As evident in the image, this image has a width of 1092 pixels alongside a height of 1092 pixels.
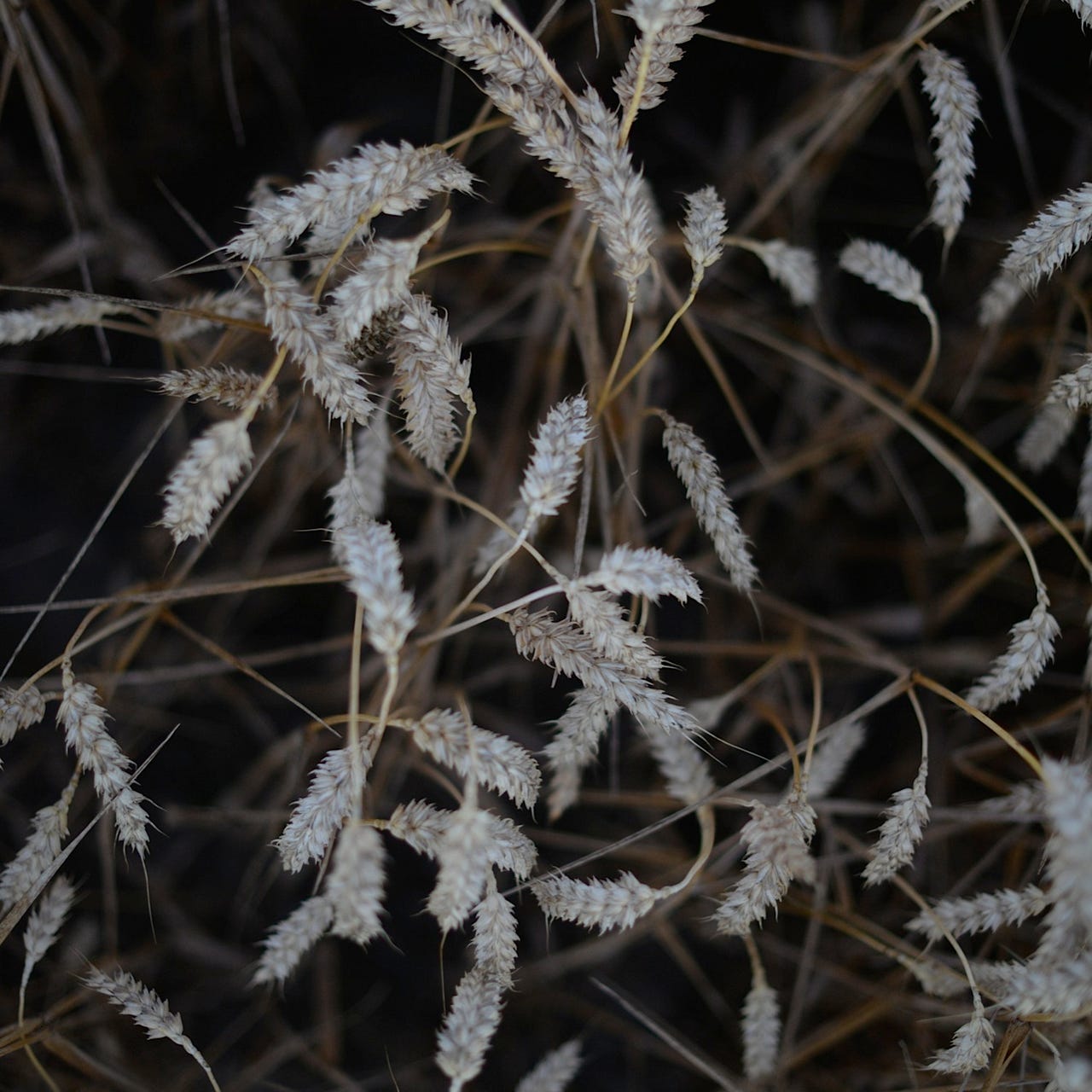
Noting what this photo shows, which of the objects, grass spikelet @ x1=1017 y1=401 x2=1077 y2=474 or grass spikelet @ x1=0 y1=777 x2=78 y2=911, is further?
grass spikelet @ x1=1017 y1=401 x2=1077 y2=474

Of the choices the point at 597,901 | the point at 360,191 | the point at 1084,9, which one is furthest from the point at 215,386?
the point at 1084,9

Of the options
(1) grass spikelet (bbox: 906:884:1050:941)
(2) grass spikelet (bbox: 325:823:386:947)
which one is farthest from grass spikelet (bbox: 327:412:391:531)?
(1) grass spikelet (bbox: 906:884:1050:941)

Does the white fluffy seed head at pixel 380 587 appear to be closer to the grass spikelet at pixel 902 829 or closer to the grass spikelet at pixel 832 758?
the grass spikelet at pixel 902 829

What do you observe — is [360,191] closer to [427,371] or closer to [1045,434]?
[427,371]

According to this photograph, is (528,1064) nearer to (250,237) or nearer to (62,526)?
(62,526)

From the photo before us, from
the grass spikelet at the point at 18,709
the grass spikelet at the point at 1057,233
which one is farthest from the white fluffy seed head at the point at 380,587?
the grass spikelet at the point at 1057,233

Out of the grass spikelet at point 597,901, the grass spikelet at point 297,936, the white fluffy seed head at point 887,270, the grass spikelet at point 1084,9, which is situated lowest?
the grass spikelet at point 297,936

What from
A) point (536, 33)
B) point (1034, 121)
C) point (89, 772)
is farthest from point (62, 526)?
point (1034, 121)

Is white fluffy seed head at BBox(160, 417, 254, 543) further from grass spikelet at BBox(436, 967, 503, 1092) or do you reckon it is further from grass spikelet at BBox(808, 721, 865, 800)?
grass spikelet at BBox(808, 721, 865, 800)
